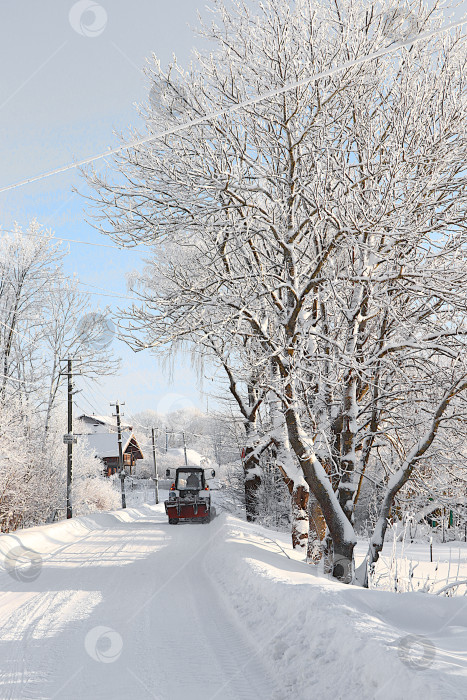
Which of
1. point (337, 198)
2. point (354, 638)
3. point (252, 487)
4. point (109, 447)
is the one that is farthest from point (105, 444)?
point (354, 638)

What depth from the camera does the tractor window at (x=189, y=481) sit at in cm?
2397

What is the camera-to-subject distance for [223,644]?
5.12 m

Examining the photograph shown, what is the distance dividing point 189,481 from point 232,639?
63.1ft

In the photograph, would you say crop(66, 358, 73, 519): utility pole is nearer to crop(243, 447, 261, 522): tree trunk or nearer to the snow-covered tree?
crop(243, 447, 261, 522): tree trunk

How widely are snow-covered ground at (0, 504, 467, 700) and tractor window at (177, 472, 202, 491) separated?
15.6 m

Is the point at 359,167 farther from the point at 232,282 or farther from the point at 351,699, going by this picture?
the point at 351,699

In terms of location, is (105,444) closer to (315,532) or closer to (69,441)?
(69,441)

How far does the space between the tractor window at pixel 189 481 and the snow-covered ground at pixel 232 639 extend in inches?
615

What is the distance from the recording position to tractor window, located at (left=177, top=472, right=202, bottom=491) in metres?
24.0

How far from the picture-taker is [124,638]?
5.29 m

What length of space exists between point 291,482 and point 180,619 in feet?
20.8

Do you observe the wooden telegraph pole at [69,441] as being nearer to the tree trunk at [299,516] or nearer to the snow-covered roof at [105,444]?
the tree trunk at [299,516]

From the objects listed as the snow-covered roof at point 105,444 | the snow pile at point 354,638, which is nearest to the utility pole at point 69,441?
the snow pile at point 354,638

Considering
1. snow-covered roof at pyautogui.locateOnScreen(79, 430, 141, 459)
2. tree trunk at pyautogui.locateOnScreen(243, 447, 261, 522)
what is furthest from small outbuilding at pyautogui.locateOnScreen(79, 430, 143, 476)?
tree trunk at pyautogui.locateOnScreen(243, 447, 261, 522)
